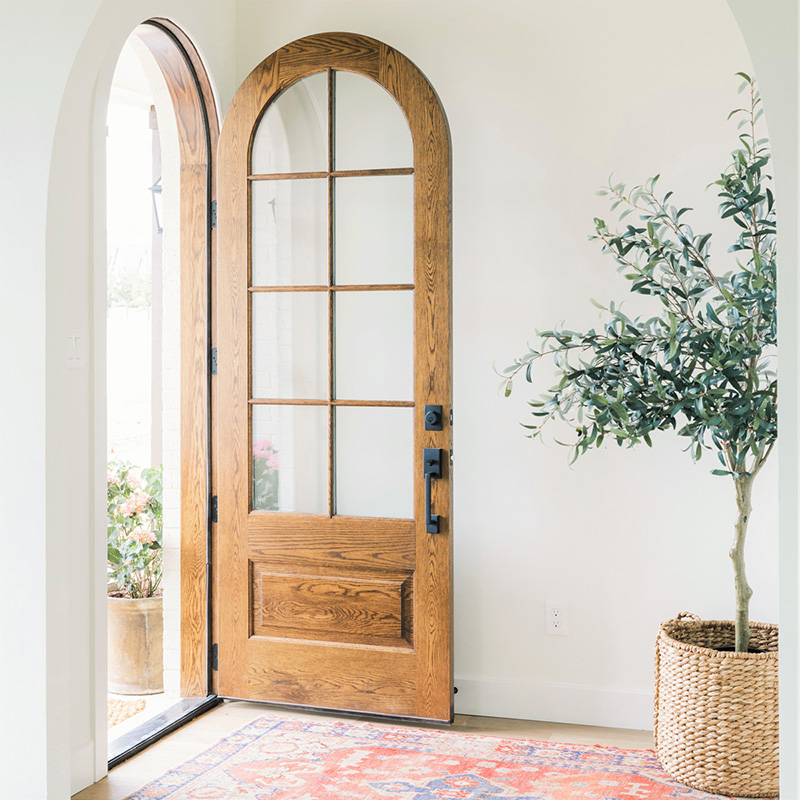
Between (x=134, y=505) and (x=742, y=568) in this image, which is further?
(x=134, y=505)

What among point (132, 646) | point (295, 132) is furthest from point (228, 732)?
point (295, 132)

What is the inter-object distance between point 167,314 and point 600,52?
1879mm

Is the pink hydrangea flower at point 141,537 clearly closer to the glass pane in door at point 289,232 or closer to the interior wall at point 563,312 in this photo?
the glass pane in door at point 289,232

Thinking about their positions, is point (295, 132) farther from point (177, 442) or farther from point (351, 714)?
point (351, 714)

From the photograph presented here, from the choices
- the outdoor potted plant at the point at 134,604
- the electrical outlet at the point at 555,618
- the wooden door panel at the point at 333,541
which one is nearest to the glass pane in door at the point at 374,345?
the wooden door panel at the point at 333,541

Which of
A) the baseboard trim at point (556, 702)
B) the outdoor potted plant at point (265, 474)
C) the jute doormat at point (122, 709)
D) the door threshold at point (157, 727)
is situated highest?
the outdoor potted plant at point (265, 474)

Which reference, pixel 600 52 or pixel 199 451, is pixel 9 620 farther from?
pixel 600 52

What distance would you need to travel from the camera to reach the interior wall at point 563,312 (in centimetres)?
300

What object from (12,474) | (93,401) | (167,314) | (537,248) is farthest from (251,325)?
(12,474)

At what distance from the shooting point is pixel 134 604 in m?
3.70

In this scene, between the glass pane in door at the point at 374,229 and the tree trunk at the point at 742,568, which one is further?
the glass pane in door at the point at 374,229

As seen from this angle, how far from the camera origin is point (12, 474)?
216cm

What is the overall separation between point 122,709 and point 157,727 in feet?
2.13

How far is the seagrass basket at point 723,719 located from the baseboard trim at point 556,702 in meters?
0.43
